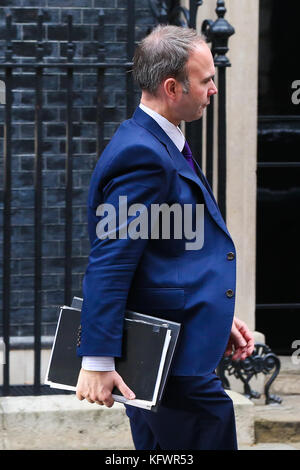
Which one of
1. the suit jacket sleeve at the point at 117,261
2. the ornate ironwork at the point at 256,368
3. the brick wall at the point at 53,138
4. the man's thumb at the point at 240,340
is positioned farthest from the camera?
the brick wall at the point at 53,138

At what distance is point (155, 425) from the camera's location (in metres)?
3.46

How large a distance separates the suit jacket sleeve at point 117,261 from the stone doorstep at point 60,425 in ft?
7.72

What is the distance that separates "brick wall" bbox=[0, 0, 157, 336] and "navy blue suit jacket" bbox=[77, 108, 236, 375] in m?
3.16

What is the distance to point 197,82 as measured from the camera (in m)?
3.34

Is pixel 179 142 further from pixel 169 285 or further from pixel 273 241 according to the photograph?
pixel 273 241

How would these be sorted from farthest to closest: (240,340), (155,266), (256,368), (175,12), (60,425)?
(175,12), (256,368), (60,425), (240,340), (155,266)

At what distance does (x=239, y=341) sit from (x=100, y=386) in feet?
2.07

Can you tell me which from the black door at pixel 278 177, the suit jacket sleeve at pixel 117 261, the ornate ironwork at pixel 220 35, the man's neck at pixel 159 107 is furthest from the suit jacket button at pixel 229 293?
the black door at pixel 278 177

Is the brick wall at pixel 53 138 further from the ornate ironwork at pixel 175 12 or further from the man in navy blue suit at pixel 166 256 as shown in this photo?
the man in navy blue suit at pixel 166 256

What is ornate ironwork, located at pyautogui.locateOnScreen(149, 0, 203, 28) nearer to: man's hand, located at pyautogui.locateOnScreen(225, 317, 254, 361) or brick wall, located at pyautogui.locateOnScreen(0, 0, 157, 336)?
brick wall, located at pyautogui.locateOnScreen(0, 0, 157, 336)

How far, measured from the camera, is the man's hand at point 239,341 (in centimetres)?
362

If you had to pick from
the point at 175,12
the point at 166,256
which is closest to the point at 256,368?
the point at 175,12

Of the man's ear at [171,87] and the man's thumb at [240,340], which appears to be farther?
the man's thumb at [240,340]

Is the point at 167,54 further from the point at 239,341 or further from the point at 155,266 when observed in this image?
the point at 239,341
